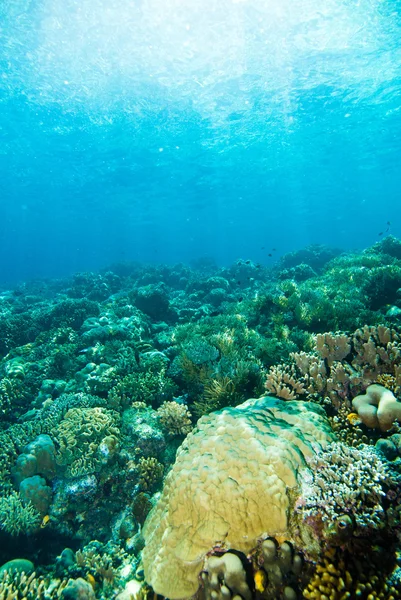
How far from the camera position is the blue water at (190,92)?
15320mm

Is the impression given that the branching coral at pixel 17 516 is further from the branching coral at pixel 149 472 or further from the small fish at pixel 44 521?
the branching coral at pixel 149 472

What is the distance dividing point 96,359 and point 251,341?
512 cm

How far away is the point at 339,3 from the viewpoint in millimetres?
14742

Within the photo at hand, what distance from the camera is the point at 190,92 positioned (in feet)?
70.8

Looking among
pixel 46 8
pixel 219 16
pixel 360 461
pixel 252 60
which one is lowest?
pixel 360 461

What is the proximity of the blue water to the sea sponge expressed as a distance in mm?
19473

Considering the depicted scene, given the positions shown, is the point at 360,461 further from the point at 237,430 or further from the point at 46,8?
the point at 46,8

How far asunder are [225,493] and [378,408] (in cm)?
248

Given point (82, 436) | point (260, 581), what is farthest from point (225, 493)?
point (82, 436)

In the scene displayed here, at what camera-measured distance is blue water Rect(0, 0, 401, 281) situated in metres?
15.3

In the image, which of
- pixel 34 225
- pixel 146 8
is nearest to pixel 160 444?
pixel 146 8

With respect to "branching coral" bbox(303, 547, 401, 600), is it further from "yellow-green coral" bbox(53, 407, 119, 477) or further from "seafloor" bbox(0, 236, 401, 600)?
"yellow-green coral" bbox(53, 407, 119, 477)

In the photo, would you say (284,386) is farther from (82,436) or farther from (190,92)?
(190,92)

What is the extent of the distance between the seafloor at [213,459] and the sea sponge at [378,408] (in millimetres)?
19
